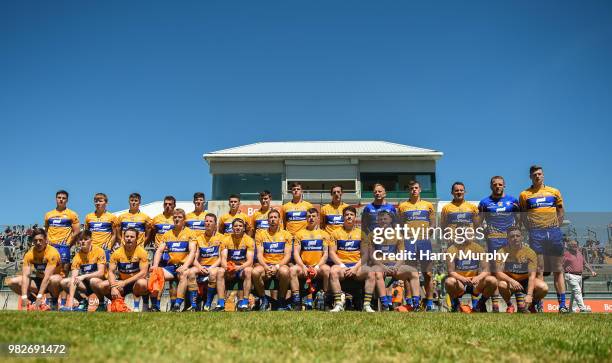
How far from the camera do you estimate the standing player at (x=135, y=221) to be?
1041cm

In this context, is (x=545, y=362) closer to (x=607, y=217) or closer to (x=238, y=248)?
(x=238, y=248)

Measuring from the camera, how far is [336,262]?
9.12 metres

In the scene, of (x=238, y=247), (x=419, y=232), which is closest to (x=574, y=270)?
(x=419, y=232)

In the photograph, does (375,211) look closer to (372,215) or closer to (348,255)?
(372,215)

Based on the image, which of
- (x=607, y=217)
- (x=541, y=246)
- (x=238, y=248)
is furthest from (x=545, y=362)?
(x=607, y=217)

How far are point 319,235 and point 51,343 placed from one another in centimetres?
645

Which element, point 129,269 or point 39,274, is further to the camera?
point 39,274

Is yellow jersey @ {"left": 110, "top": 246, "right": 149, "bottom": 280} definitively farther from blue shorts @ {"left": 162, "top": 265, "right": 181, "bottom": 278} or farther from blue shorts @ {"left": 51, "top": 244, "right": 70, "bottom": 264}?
blue shorts @ {"left": 51, "top": 244, "right": 70, "bottom": 264}

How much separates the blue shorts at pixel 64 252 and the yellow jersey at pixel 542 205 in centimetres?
1013

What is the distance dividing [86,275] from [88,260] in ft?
1.20

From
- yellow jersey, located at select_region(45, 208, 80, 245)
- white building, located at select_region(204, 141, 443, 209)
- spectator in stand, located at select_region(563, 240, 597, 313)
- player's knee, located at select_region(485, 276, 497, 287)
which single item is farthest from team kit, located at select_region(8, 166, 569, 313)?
white building, located at select_region(204, 141, 443, 209)

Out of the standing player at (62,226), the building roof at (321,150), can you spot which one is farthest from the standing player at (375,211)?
the building roof at (321,150)

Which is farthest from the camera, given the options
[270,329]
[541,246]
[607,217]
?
[607,217]

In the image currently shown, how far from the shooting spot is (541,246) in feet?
29.1
